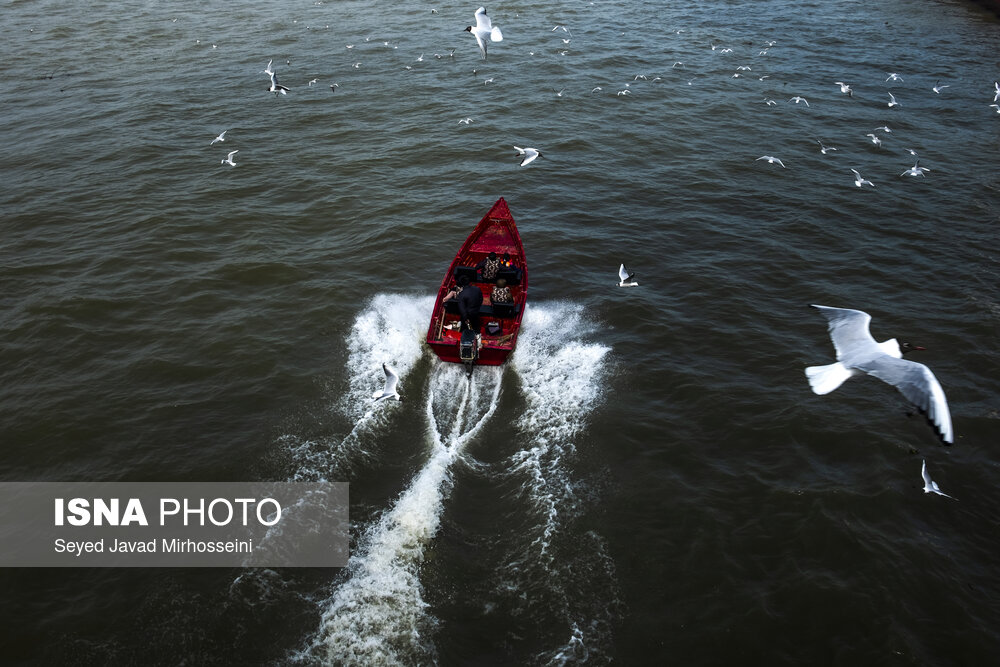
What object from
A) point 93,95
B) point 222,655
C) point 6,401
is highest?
point 93,95

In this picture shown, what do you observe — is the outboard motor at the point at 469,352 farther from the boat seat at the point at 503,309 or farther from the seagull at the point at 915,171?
the seagull at the point at 915,171

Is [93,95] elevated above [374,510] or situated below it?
above

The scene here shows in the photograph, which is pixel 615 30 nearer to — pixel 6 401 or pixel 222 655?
pixel 6 401

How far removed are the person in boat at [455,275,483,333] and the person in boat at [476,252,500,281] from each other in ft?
6.00

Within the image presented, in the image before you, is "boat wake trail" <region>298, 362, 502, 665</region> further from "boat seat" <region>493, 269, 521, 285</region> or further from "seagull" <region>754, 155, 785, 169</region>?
"seagull" <region>754, 155, 785, 169</region>

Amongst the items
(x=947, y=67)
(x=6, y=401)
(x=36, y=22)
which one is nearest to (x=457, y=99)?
(x=6, y=401)

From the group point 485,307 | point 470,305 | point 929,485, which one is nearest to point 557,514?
point 470,305

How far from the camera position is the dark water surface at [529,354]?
1144 cm

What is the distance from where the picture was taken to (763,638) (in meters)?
11.0

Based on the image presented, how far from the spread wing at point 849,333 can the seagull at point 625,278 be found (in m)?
6.17

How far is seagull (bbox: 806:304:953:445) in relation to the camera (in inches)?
429

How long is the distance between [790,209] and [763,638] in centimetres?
1726

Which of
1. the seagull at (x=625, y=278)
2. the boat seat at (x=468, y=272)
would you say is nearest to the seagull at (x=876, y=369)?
the seagull at (x=625, y=278)

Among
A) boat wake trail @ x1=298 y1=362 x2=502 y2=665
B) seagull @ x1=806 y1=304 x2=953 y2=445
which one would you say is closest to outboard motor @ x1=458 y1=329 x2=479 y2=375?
boat wake trail @ x1=298 y1=362 x2=502 y2=665
